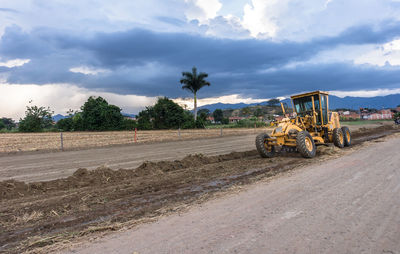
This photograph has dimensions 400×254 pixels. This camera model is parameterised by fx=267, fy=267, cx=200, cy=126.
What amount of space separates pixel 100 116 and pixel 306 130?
120 ft

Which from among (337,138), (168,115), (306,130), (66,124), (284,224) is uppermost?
(168,115)

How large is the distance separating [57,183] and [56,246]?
425 centimetres

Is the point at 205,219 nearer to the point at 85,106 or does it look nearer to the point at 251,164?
the point at 251,164

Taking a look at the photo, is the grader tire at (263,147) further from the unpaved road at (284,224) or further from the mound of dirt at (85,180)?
the unpaved road at (284,224)

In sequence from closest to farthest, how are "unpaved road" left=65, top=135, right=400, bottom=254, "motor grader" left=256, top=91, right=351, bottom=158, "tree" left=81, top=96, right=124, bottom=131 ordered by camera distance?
"unpaved road" left=65, top=135, right=400, bottom=254
"motor grader" left=256, top=91, right=351, bottom=158
"tree" left=81, top=96, right=124, bottom=131

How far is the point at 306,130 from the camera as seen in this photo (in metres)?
12.1

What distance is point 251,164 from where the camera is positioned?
9367 millimetres

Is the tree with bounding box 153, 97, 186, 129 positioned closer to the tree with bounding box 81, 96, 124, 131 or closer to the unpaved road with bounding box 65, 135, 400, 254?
the tree with bounding box 81, 96, 124, 131

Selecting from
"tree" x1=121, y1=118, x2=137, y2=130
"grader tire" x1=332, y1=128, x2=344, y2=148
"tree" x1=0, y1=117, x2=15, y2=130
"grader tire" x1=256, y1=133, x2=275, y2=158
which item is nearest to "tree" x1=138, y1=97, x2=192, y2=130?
"tree" x1=121, y1=118, x2=137, y2=130

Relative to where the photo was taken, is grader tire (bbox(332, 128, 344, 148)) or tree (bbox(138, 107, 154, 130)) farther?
tree (bbox(138, 107, 154, 130))

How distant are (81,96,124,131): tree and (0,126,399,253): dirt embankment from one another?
3537 centimetres

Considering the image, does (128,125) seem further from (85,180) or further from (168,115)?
(85,180)

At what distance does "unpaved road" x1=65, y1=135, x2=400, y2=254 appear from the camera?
329cm

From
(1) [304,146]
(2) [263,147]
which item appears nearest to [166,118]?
(2) [263,147]
